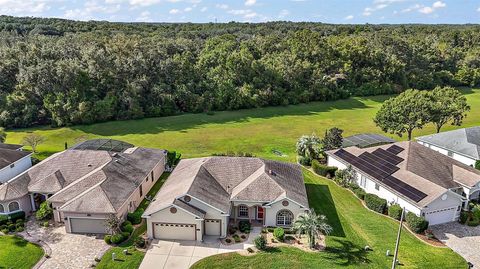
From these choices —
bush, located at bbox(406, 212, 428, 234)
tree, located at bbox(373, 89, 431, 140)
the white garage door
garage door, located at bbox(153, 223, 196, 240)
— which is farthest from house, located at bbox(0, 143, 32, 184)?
tree, located at bbox(373, 89, 431, 140)

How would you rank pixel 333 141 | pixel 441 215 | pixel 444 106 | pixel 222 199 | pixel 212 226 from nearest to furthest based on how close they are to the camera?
1. pixel 212 226
2. pixel 222 199
3. pixel 441 215
4. pixel 333 141
5. pixel 444 106

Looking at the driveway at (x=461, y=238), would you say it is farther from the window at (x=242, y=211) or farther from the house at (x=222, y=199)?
the window at (x=242, y=211)

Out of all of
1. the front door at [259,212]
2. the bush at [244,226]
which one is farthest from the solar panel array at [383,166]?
the bush at [244,226]

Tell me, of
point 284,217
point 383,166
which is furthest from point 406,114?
point 284,217

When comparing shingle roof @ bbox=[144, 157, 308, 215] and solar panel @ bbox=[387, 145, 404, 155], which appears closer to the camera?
shingle roof @ bbox=[144, 157, 308, 215]

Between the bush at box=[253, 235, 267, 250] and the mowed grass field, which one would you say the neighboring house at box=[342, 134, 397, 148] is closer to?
the mowed grass field

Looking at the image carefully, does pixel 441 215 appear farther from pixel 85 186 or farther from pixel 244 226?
pixel 85 186
